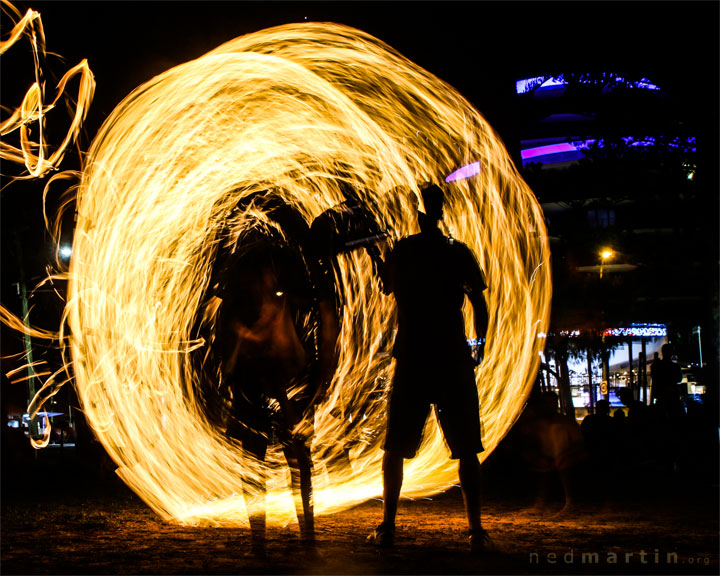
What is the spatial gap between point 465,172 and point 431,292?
376cm

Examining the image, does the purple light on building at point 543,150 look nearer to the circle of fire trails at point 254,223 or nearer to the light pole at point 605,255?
the light pole at point 605,255

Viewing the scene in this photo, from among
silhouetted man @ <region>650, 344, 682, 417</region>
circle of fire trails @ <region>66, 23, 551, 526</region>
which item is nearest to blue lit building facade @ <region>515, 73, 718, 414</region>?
silhouetted man @ <region>650, 344, 682, 417</region>

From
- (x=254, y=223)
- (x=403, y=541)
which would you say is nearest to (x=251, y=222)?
(x=254, y=223)

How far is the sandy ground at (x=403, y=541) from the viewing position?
349 cm

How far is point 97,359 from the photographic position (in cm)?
579

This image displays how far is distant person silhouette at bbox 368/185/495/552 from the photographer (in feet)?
13.1

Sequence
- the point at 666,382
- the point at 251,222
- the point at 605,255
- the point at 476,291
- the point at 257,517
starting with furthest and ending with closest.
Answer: the point at 605,255
the point at 666,382
the point at 251,222
the point at 476,291
the point at 257,517

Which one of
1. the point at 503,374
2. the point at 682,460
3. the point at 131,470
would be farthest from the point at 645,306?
the point at 131,470

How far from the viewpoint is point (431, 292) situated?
4.14 meters

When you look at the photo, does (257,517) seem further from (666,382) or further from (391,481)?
(666,382)

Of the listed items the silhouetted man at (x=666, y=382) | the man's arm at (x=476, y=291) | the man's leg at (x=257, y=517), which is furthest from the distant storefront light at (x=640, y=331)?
the man's leg at (x=257, y=517)

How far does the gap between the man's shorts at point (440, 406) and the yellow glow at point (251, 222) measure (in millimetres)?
1525

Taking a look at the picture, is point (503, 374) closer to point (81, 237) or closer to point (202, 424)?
point (202, 424)

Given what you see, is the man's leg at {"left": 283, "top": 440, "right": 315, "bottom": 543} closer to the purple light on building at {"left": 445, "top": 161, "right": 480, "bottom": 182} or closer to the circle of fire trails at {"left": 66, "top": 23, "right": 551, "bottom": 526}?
the circle of fire trails at {"left": 66, "top": 23, "right": 551, "bottom": 526}
